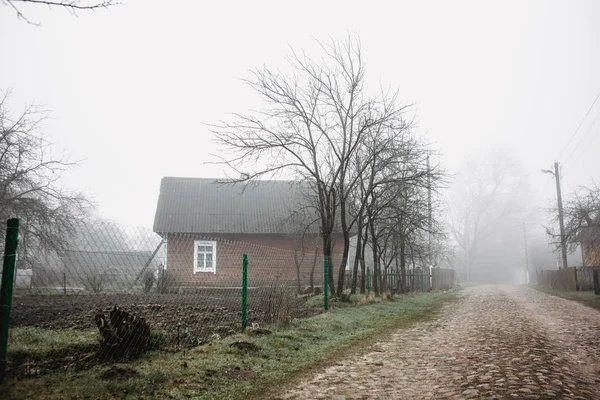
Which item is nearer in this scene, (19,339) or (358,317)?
(19,339)

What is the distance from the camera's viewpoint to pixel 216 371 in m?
5.95

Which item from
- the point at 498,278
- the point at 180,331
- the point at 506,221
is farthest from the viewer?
the point at 498,278

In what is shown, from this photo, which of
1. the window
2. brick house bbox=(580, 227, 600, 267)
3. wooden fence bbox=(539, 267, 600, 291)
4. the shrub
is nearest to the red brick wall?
the window

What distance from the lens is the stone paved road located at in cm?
509

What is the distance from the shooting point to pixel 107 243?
20.7ft

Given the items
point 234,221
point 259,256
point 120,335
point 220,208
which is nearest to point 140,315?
point 120,335

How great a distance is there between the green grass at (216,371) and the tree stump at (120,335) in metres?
0.23

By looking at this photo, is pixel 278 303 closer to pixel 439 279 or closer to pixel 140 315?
pixel 140 315

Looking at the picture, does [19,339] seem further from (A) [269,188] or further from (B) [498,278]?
(B) [498,278]

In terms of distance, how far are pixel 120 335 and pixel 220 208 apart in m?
25.2

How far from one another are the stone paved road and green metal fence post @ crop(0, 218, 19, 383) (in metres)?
2.96

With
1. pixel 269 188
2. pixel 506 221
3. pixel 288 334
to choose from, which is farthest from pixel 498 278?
pixel 288 334

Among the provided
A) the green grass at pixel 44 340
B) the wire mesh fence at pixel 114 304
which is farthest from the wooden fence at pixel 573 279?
the green grass at pixel 44 340

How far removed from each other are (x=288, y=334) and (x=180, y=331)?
200 cm
